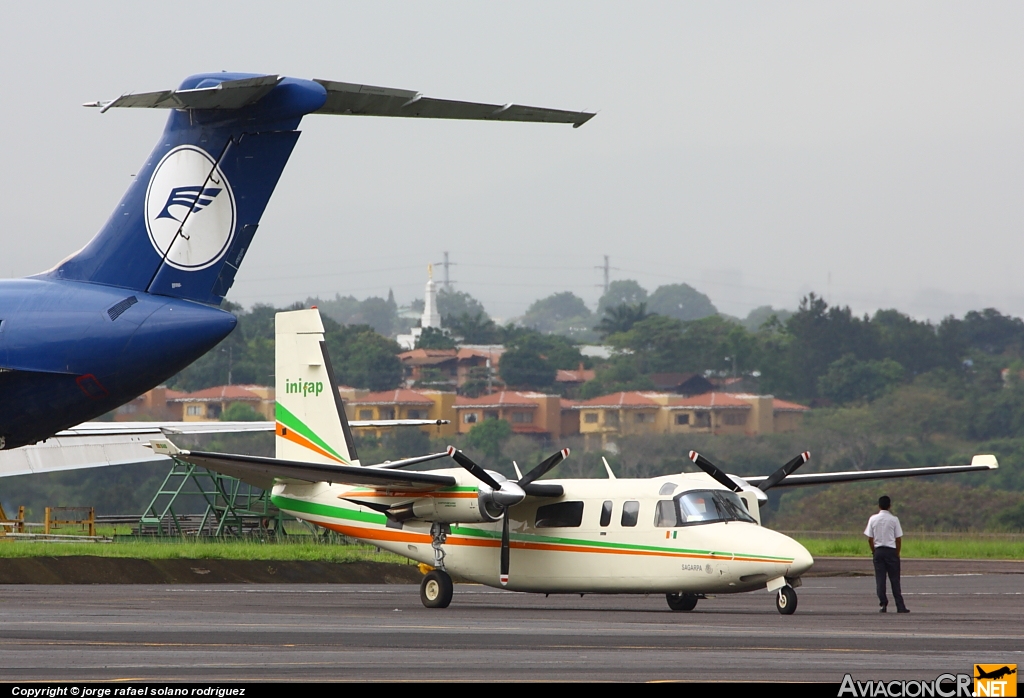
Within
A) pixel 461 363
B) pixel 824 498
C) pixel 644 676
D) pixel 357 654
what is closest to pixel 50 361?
pixel 357 654

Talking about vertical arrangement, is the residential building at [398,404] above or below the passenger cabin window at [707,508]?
above

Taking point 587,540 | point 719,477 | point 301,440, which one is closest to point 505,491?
point 587,540

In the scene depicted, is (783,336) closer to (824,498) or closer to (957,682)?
(824,498)

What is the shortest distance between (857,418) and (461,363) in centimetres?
2528

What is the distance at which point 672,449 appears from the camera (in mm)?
60844

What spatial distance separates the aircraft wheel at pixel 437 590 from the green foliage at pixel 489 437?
41193 mm

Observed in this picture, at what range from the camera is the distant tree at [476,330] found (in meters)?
86.6

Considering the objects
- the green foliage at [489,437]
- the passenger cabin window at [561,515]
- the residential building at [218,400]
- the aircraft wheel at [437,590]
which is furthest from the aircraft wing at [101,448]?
the residential building at [218,400]

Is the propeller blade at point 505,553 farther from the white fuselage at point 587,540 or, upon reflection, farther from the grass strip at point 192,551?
the grass strip at point 192,551

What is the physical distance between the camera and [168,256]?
1420cm

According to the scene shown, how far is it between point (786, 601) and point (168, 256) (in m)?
10.7

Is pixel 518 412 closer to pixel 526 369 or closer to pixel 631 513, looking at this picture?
pixel 526 369

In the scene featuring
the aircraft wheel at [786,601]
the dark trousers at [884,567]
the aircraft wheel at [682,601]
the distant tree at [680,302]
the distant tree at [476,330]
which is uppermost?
the distant tree at [680,302]

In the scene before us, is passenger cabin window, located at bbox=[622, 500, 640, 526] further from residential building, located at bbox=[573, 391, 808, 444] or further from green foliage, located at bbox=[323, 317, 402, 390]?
green foliage, located at bbox=[323, 317, 402, 390]
